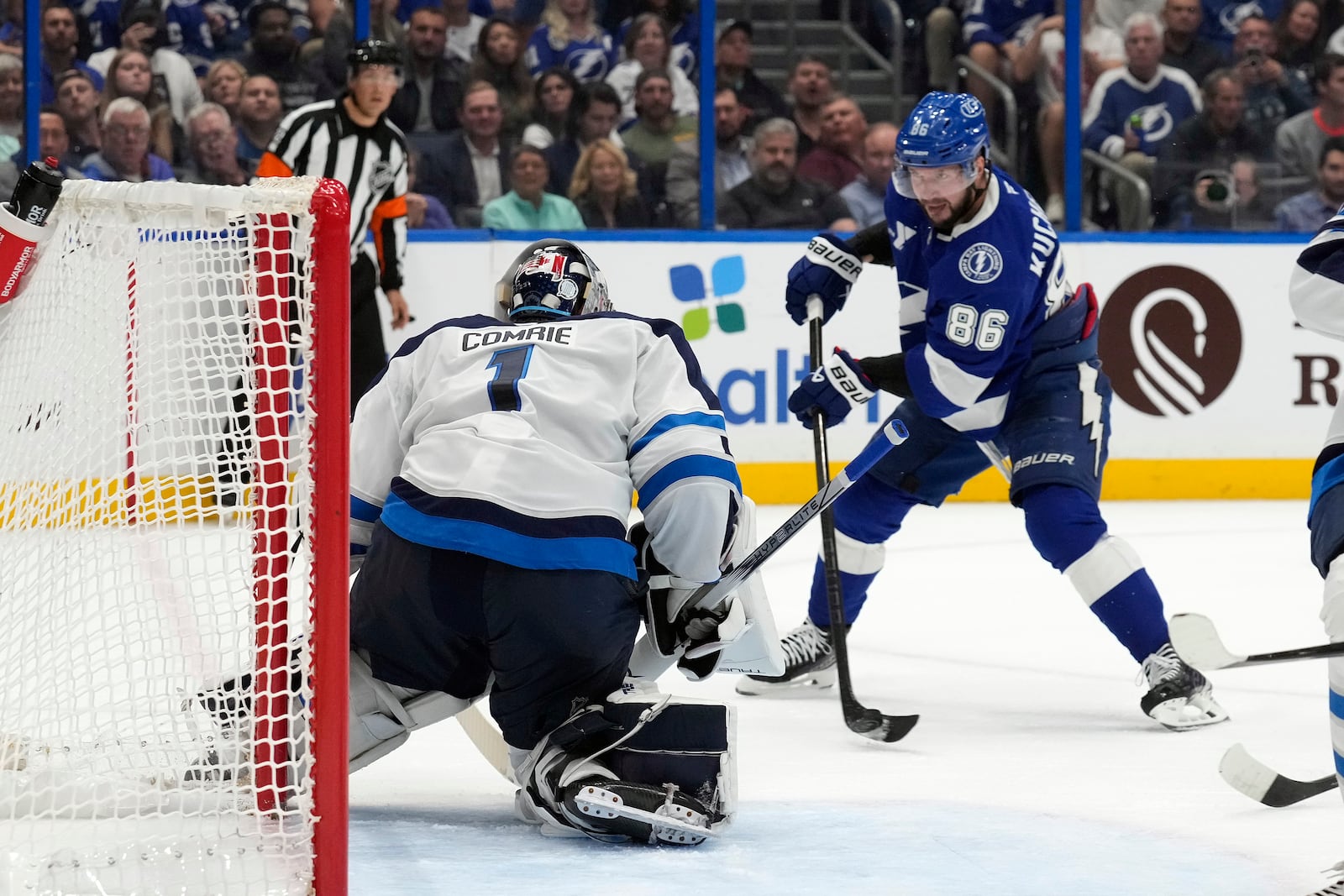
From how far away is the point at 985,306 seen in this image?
313 cm

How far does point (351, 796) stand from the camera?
8.70ft

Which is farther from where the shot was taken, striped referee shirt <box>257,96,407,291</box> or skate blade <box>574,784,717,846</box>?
striped referee shirt <box>257,96,407,291</box>

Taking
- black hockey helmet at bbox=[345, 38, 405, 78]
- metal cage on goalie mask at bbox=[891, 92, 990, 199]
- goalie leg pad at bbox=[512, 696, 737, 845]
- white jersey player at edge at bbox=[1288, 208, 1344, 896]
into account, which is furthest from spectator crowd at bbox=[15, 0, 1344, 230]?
white jersey player at edge at bbox=[1288, 208, 1344, 896]

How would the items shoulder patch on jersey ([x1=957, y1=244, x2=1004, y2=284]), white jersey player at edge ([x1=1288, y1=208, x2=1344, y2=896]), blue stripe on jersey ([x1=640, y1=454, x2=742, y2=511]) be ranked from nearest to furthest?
white jersey player at edge ([x1=1288, y1=208, x2=1344, y2=896]) < blue stripe on jersey ([x1=640, y1=454, x2=742, y2=511]) < shoulder patch on jersey ([x1=957, y1=244, x2=1004, y2=284])

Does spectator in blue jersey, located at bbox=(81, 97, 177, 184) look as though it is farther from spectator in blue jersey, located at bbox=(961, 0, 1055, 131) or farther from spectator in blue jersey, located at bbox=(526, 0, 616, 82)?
spectator in blue jersey, located at bbox=(961, 0, 1055, 131)

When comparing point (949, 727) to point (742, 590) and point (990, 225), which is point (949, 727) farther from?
point (990, 225)

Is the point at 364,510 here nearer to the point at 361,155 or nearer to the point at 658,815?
the point at 658,815

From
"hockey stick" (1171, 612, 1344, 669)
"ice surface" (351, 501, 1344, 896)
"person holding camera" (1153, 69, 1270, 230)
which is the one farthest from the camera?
"person holding camera" (1153, 69, 1270, 230)

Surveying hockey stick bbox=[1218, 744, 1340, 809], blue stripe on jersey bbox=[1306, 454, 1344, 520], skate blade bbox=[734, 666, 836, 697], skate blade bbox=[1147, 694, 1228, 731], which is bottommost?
skate blade bbox=[734, 666, 836, 697]

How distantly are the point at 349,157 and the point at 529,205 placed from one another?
0.87m

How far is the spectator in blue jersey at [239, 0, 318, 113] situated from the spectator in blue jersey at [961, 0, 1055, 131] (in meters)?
2.29

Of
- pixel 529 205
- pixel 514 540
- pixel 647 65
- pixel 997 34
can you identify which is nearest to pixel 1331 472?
pixel 514 540

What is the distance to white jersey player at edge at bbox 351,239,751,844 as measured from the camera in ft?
7.72

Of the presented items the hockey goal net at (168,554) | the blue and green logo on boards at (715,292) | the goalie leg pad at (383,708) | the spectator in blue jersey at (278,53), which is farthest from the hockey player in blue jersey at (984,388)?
the spectator in blue jersey at (278,53)
